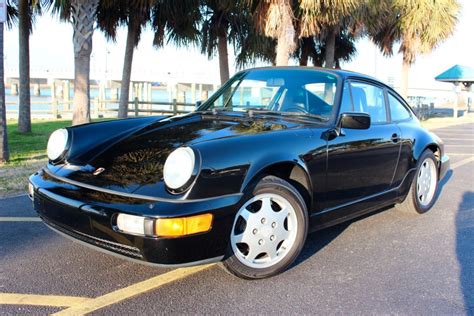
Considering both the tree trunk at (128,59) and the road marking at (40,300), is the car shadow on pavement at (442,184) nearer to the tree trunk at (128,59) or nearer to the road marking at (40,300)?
the road marking at (40,300)

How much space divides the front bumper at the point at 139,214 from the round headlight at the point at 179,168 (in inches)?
5.5

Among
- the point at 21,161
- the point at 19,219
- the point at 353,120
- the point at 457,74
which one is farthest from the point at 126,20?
the point at 457,74

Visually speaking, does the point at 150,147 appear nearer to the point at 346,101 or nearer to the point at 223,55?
the point at 346,101

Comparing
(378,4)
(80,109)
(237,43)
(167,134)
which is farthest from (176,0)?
(167,134)

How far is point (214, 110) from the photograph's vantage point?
14.1 ft

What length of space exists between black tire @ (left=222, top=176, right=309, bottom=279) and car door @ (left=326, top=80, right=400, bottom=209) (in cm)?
42

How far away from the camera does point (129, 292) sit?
9.73 ft

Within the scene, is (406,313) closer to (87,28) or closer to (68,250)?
(68,250)

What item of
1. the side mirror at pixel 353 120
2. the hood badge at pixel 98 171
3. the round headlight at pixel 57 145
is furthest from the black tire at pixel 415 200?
the round headlight at pixel 57 145

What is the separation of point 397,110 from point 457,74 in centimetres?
2528

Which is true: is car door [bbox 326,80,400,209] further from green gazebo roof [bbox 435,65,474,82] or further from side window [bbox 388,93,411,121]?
green gazebo roof [bbox 435,65,474,82]

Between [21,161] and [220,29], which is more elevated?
[220,29]

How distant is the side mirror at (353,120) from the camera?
365 centimetres

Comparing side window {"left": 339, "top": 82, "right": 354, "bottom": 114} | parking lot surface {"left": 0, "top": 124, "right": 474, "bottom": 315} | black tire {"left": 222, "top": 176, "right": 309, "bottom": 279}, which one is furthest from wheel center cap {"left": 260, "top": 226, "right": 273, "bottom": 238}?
side window {"left": 339, "top": 82, "right": 354, "bottom": 114}
